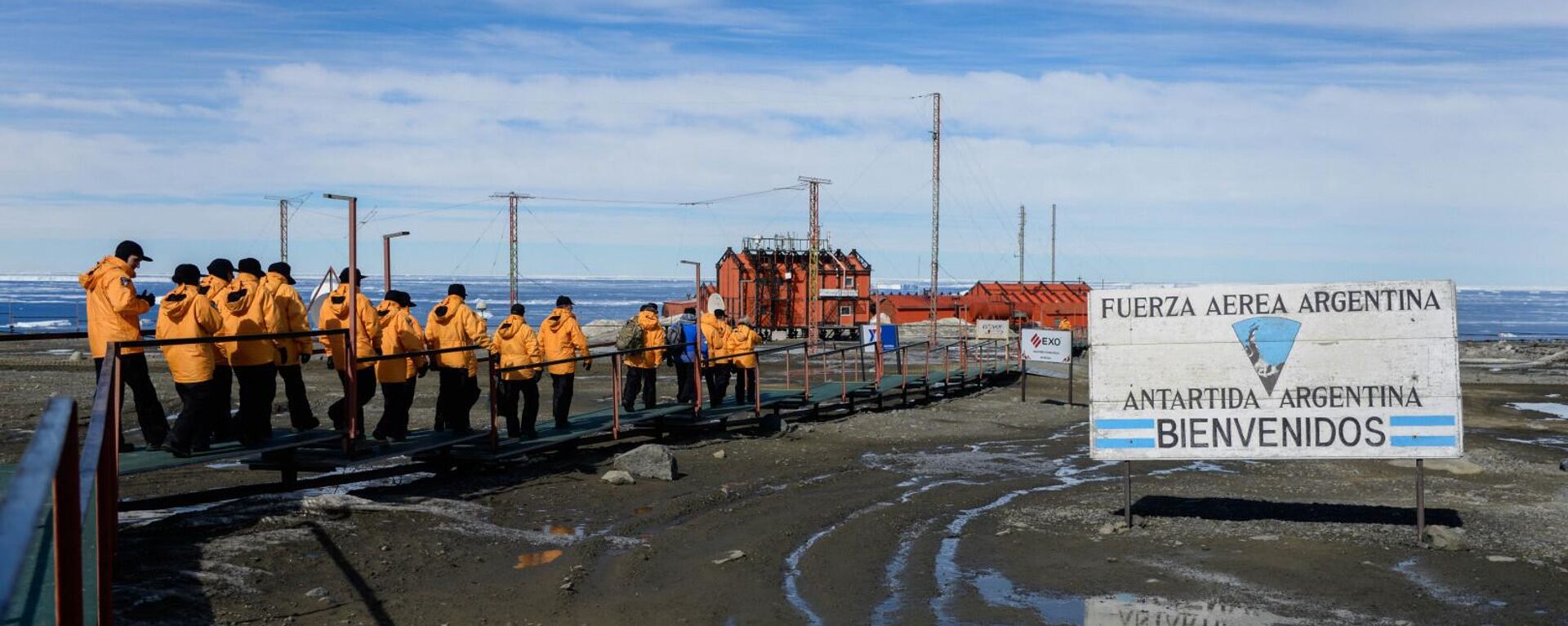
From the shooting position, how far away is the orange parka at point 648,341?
54.8ft

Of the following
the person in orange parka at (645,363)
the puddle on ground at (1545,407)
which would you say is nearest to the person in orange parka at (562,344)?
the person in orange parka at (645,363)

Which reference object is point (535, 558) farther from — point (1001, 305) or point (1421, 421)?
point (1001, 305)

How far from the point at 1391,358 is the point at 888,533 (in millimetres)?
4327

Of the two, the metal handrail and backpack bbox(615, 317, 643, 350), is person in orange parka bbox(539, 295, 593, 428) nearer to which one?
backpack bbox(615, 317, 643, 350)

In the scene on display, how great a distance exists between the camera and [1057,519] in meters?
11.3

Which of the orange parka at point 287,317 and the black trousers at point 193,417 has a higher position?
the orange parka at point 287,317

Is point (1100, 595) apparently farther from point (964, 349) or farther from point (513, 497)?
point (964, 349)

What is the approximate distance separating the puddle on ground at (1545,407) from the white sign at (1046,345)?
9523 mm

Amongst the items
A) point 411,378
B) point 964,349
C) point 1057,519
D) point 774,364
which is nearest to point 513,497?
point 411,378

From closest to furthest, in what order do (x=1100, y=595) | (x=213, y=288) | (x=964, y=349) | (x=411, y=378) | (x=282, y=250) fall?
(x=1100, y=595)
(x=213, y=288)
(x=411, y=378)
(x=964, y=349)
(x=282, y=250)

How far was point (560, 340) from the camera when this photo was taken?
48.0 ft

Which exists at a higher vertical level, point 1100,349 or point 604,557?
point 1100,349

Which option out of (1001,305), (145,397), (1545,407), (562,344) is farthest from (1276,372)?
(1001,305)

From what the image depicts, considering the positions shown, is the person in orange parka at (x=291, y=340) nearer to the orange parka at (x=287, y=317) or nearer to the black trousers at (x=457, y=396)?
the orange parka at (x=287, y=317)
